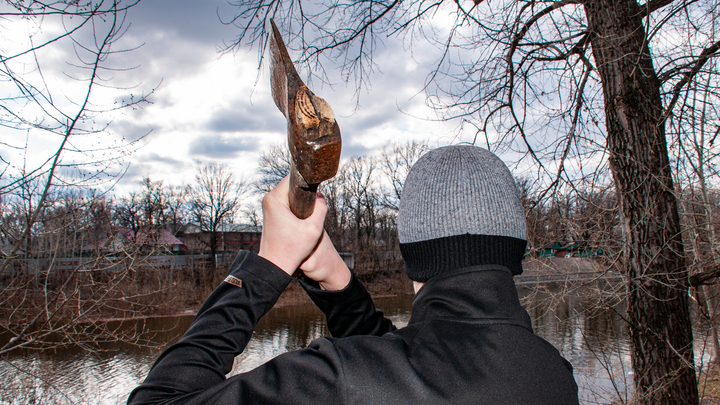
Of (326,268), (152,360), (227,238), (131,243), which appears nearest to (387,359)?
(326,268)

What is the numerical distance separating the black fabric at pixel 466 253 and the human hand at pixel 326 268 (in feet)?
0.86

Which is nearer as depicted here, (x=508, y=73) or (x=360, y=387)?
(x=360, y=387)

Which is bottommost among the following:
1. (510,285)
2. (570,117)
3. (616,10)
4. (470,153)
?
(510,285)

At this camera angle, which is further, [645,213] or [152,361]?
[152,361]

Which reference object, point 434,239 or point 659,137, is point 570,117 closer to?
point 659,137

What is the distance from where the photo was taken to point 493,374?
0.78 meters

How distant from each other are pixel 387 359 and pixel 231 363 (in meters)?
0.31

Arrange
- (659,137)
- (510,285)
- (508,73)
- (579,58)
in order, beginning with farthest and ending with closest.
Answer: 1. (508,73)
2. (579,58)
3. (659,137)
4. (510,285)

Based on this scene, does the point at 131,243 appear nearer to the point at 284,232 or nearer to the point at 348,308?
the point at 348,308

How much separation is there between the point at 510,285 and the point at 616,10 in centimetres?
357

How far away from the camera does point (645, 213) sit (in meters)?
3.16

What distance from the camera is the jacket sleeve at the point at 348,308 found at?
4.06 ft

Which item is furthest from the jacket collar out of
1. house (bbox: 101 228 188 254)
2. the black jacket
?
house (bbox: 101 228 188 254)

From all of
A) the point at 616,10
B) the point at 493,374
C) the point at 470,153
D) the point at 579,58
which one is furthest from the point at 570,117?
the point at 493,374
